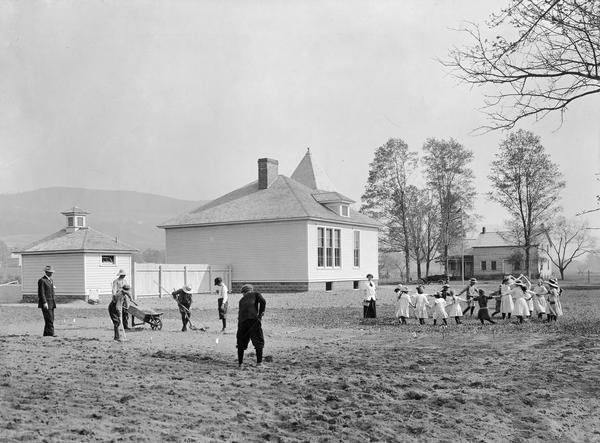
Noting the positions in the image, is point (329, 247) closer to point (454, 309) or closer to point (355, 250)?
point (355, 250)

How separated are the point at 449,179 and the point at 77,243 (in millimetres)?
35091

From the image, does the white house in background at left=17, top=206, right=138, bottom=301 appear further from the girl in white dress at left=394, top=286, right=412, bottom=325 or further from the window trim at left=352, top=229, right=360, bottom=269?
the girl in white dress at left=394, top=286, right=412, bottom=325

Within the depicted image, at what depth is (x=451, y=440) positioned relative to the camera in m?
8.52

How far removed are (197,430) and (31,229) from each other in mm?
164611

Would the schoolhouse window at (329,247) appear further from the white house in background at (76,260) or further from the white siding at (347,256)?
the white house in background at (76,260)

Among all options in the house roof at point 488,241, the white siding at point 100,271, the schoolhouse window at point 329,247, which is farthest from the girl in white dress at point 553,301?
the house roof at point 488,241

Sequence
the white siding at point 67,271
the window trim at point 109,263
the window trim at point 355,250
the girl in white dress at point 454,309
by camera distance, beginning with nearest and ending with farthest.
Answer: the girl in white dress at point 454,309 → the white siding at point 67,271 → the window trim at point 109,263 → the window trim at point 355,250

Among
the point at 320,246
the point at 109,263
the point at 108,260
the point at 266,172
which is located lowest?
the point at 109,263

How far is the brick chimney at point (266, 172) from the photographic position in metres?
42.8

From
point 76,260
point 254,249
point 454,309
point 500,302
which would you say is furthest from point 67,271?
point 500,302

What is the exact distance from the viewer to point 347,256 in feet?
138

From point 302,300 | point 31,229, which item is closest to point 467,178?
point 302,300

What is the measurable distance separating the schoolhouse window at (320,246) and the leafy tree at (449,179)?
21941 millimetres

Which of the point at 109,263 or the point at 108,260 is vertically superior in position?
the point at 108,260
